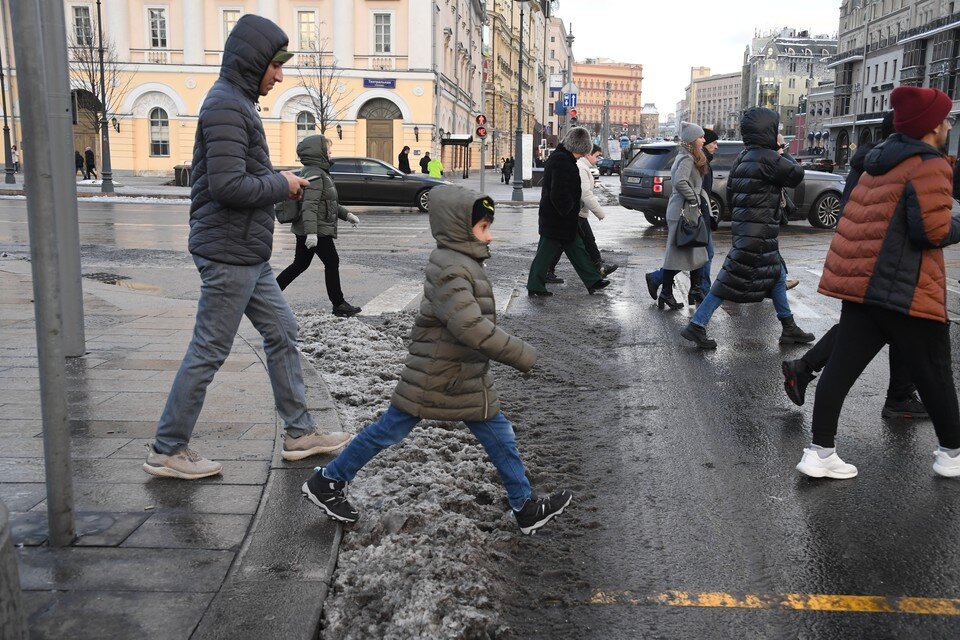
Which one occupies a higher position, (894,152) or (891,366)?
(894,152)

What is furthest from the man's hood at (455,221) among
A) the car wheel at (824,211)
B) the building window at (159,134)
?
the building window at (159,134)

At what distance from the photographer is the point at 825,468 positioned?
4461mm

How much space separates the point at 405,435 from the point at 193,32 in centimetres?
4493

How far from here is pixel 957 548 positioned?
145 inches

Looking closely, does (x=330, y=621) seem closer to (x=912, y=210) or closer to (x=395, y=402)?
(x=395, y=402)

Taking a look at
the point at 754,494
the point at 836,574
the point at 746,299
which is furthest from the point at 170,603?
the point at 746,299

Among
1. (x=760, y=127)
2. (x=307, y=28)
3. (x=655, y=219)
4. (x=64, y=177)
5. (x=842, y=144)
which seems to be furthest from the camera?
(x=842, y=144)

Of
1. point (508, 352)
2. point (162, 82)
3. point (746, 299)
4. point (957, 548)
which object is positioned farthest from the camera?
point (162, 82)

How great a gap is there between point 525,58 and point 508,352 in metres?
91.8

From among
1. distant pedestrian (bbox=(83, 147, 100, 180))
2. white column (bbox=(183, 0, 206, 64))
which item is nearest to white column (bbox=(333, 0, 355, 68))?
white column (bbox=(183, 0, 206, 64))

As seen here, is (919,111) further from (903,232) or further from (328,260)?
(328,260)

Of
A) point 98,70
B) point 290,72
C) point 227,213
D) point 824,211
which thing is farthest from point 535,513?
point 98,70

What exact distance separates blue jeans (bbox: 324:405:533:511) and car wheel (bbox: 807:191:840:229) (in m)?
17.2

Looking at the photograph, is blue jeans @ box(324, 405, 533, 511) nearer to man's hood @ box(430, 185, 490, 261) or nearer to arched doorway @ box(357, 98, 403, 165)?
man's hood @ box(430, 185, 490, 261)
